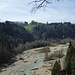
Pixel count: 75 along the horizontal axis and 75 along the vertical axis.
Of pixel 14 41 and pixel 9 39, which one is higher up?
pixel 9 39

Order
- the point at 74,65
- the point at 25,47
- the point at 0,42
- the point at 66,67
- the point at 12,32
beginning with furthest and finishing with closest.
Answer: the point at 12,32
the point at 25,47
the point at 0,42
the point at 66,67
the point at 74,65

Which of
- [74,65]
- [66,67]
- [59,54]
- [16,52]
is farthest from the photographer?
[16,52]

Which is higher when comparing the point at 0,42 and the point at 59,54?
the point at 0,42

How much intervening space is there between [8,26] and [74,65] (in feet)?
345

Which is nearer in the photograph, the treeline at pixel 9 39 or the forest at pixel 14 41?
the treeline at pixel 9 39

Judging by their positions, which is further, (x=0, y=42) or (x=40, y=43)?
(x=40, y=43)

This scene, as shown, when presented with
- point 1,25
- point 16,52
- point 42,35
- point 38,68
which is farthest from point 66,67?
point 42,35

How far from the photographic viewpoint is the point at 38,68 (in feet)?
233

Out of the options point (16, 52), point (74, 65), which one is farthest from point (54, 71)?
point (16, 52)

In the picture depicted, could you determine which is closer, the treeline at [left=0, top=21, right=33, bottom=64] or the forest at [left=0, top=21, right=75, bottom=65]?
the treeline at [left=0, top=21, right=33, bottom=64]

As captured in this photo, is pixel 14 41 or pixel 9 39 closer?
pixel 9 39

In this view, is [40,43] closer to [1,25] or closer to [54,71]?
[1,25]

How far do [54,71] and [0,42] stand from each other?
→ 162 feet

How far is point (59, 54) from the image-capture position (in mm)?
98438
